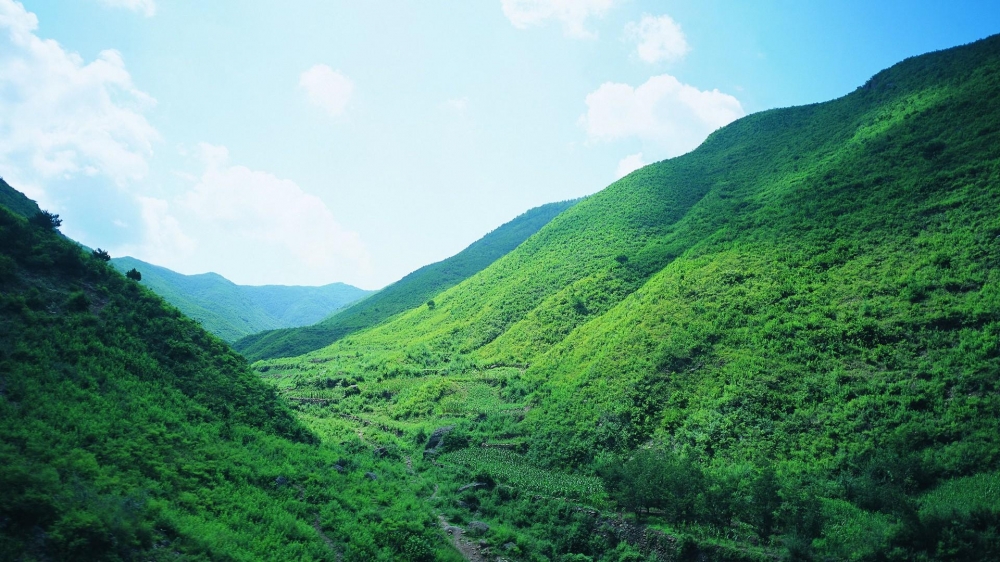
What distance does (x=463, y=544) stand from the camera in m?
21.2

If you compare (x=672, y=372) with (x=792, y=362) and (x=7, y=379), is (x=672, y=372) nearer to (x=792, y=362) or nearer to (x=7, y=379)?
(x=792, y=362)

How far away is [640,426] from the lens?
1201 inches

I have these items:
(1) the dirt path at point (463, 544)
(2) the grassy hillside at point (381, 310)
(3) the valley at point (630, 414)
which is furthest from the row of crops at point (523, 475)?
(2) the grassy hillside at point (381, 310)

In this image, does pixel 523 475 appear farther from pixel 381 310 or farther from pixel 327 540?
pixel 381 310

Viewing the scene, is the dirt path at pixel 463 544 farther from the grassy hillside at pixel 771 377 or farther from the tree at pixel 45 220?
the tree at pixel 45 220

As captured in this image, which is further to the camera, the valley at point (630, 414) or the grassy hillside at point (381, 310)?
the grassy hillside at point (381, 310)

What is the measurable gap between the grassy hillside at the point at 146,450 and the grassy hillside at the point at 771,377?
6.63 meters

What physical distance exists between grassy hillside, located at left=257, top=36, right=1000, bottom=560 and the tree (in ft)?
77.2

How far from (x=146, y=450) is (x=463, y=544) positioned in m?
13.5

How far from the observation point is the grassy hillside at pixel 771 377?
60.9 ft

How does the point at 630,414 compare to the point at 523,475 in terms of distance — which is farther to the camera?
the point at 630,414

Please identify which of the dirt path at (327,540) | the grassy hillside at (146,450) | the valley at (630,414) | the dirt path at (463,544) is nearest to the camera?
the grassy hillside at (146,450)

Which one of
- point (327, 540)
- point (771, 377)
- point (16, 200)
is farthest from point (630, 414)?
point (16, 200)

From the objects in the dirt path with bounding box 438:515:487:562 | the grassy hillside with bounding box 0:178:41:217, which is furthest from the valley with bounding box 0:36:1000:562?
the grassy hillside with bounding box 0:178:41:217
